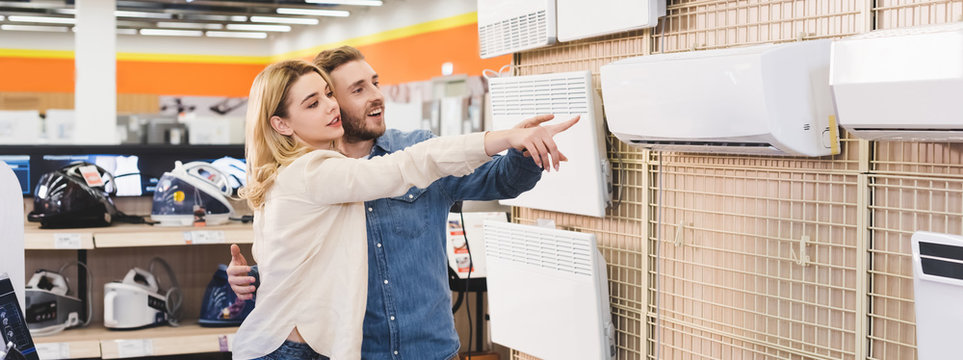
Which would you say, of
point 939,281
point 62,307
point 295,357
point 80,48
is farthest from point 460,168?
point 80,48

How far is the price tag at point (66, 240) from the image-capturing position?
3404mm

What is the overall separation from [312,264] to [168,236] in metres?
1.83

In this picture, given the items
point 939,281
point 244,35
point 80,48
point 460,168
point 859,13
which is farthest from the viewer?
point 244,35

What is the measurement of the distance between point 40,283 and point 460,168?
8.63ft

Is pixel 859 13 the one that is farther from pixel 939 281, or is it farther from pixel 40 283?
pixel 40 283

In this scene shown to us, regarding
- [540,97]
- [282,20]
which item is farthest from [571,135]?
[282,20]

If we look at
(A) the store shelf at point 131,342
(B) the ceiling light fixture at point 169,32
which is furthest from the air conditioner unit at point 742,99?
(B) the ceiling light fixture at point 169,32

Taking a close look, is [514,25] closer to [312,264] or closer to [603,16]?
[603,16]

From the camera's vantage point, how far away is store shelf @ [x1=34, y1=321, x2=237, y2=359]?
11.3ft

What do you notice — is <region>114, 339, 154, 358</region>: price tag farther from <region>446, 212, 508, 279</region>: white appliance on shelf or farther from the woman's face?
the woman's face

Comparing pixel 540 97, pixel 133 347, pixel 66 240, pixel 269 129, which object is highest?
pixel 540 97

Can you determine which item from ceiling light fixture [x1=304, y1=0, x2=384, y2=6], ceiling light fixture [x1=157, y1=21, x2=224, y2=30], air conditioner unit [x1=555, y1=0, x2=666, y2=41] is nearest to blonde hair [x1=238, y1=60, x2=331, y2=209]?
air conditioner unit [x1=555, y1=0, x2=666, y2=41]

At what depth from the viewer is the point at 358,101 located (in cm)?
213

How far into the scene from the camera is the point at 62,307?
3594 mm
